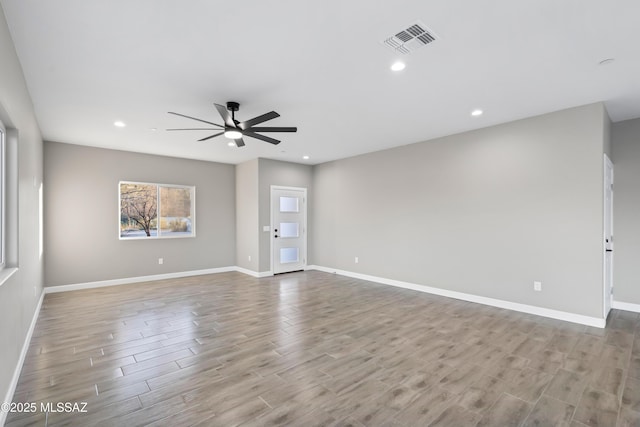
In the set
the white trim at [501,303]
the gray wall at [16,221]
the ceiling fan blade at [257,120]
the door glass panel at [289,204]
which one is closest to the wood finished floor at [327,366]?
the white trim at [501,303]

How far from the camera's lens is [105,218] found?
19.7ft

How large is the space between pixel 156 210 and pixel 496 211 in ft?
22.3

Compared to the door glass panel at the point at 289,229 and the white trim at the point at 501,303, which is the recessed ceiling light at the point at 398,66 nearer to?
the white trim at the point at 501,303

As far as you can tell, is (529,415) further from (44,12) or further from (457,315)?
(44,12)

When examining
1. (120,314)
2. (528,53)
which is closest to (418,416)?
(528,53)

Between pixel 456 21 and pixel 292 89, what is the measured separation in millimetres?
1760

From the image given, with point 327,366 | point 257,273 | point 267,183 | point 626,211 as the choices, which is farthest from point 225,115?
point 626,211

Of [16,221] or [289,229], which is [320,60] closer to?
[16,221]

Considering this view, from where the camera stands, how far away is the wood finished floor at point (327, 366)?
2.11m

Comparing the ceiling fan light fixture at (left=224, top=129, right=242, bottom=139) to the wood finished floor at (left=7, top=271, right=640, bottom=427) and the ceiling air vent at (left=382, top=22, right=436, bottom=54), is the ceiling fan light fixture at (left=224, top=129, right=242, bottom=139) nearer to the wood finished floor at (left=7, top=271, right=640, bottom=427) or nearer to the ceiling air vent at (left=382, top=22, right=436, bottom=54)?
the ceiling air vent at (left=382, top=22, right=436, bottom=54)

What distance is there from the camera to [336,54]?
2643 mm

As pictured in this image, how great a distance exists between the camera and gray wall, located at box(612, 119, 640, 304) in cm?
432

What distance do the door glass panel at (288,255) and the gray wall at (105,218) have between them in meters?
1.69

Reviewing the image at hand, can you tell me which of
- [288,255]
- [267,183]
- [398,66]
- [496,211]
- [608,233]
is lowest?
[288,255]
